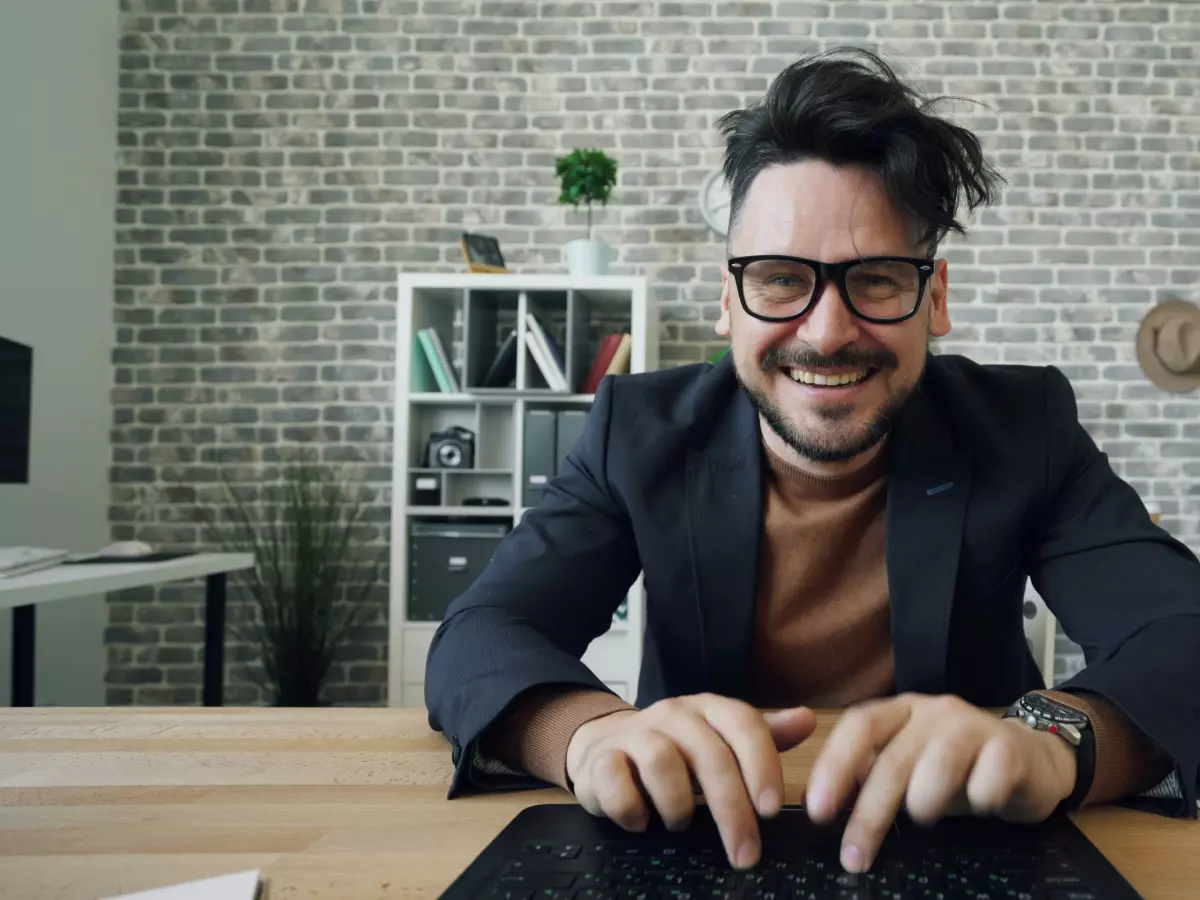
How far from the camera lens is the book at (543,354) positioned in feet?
10.3

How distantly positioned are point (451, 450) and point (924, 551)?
2.33m

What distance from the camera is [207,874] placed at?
57cm

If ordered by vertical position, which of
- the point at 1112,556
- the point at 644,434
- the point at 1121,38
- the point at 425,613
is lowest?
the point at 425,613

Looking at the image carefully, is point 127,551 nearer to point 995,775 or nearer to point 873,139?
point 873,139

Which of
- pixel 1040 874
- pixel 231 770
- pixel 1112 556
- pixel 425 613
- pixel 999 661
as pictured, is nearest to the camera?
pixel 1040 874

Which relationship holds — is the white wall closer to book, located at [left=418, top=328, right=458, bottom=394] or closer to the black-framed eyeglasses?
book, located at [left=418, top=328, right=458, bottom=394]

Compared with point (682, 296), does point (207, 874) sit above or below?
below

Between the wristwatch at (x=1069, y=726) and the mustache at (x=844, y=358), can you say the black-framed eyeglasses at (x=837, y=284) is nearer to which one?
the mustache at (x=844, y=358)

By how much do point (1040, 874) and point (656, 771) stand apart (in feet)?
0.84

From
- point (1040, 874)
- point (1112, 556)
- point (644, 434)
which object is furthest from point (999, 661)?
point (1040, 874)

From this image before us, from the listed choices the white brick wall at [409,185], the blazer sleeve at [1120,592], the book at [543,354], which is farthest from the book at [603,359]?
the blazer sleeve at [1120,592]

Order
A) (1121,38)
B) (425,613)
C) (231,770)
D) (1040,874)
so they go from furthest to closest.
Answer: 1. (1121,38)
2. (425,613)
3. (231,770)
4. (1040,874)

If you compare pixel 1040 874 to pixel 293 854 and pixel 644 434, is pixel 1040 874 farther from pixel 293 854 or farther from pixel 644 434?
pixel 644 434

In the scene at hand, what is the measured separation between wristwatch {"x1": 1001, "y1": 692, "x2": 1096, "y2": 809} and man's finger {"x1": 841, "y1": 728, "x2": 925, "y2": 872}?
162mm
